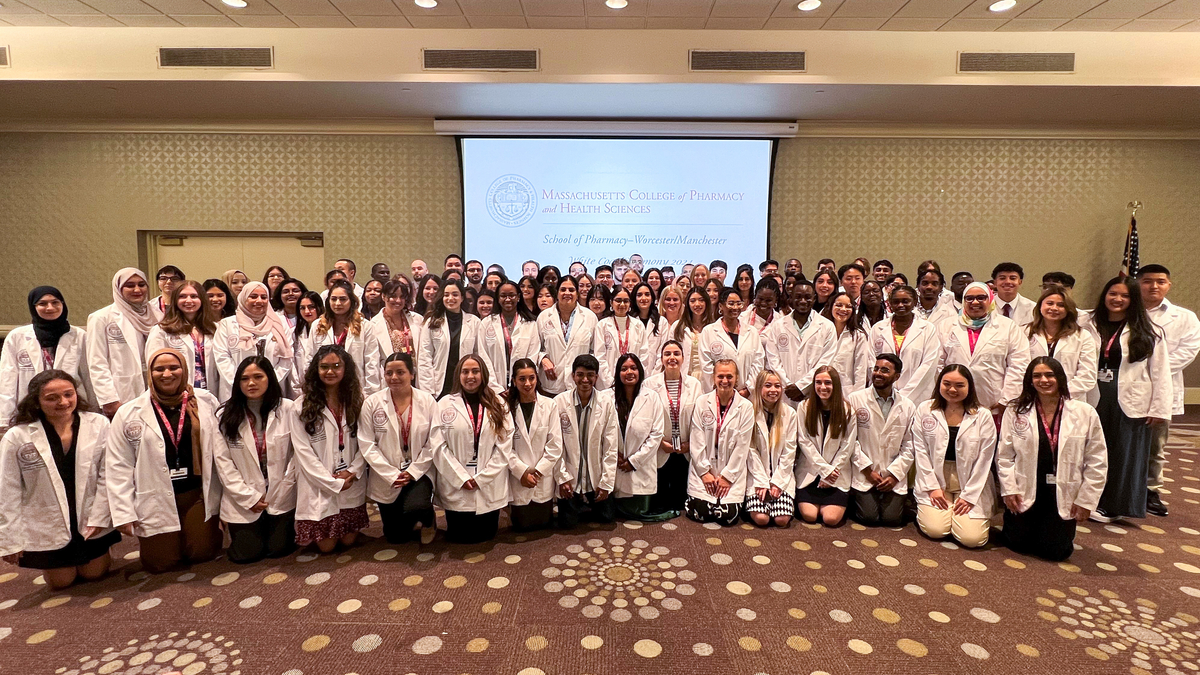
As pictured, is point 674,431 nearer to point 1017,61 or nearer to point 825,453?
point 825,453

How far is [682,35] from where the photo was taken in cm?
609

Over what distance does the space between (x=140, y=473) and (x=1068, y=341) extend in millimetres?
5843

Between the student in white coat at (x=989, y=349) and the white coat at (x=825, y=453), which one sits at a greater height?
the student in white coat at (x=989, y=349)

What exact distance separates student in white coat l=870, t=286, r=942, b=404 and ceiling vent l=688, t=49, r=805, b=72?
291 cm

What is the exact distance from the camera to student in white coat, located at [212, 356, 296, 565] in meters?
3.24

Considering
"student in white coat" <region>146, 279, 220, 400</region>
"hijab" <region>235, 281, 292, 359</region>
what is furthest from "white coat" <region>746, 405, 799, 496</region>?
"student in white coat" <region>146, 279, 220, 400</region>

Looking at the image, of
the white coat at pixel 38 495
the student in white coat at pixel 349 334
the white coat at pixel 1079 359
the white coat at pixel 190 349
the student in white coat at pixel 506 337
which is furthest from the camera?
the student in white coat at pixel 506 337

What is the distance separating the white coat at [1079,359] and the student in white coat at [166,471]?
17.4ft

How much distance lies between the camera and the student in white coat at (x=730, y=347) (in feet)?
15.3

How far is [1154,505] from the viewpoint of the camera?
4.10m

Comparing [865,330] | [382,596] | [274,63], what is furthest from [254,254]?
[865,330]

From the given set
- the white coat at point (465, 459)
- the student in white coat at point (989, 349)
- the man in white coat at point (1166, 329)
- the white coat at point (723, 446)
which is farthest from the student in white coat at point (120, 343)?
the man in white coat at point (1166, 329)

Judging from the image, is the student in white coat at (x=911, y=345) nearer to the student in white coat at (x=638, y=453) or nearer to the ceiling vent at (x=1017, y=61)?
the student in white coat at (x=638, y=453)

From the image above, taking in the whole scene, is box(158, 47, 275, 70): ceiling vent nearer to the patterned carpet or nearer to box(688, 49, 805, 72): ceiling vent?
box(688, 49, 805, 72): ceiling vent
